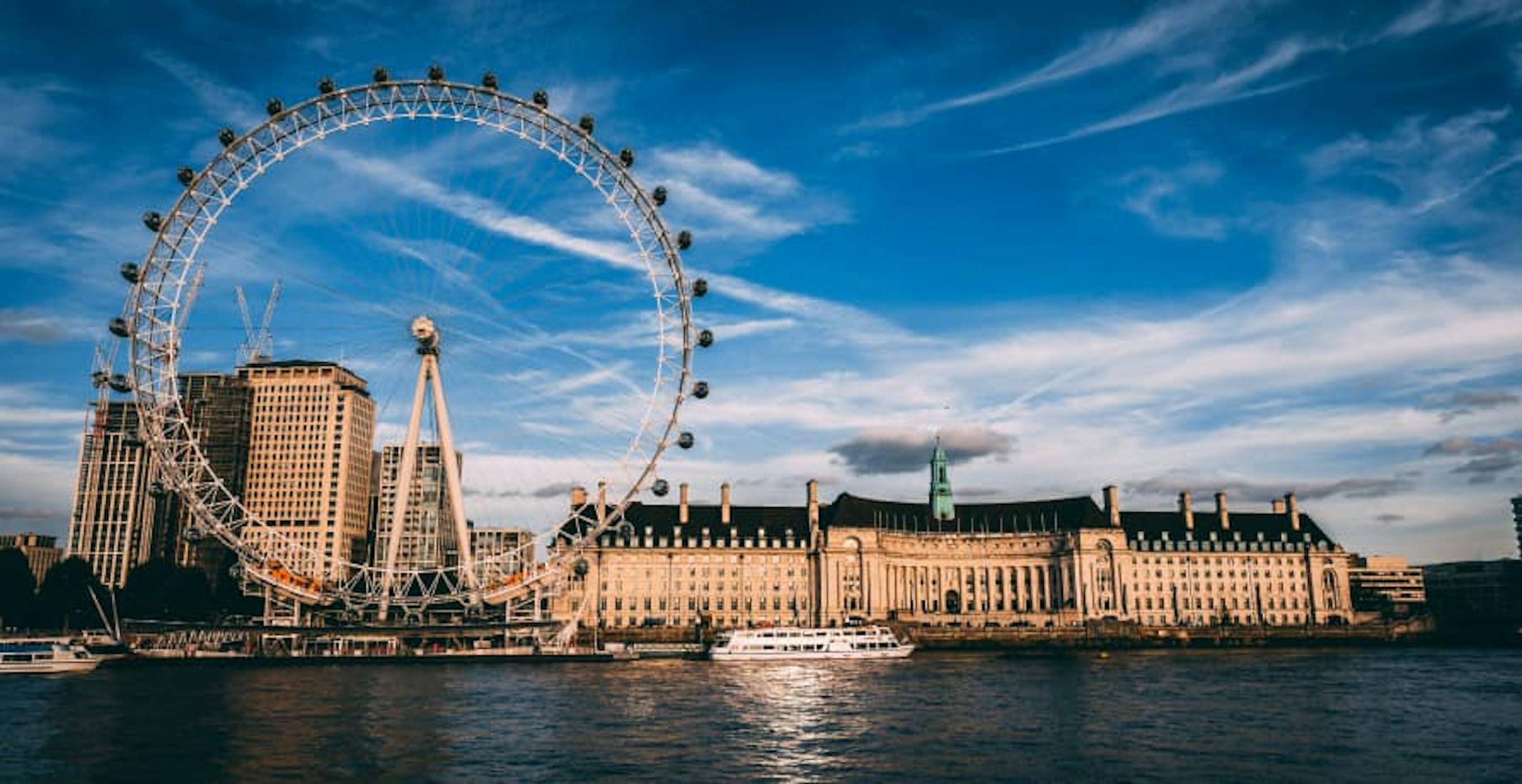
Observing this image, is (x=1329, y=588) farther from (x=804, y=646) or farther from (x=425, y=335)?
(x=425, y=335)

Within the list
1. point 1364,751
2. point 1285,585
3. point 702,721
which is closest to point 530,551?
point 702,721

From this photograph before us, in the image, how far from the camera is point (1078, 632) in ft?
548

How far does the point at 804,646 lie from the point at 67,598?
97.5 m

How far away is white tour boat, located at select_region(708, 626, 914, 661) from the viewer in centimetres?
12812

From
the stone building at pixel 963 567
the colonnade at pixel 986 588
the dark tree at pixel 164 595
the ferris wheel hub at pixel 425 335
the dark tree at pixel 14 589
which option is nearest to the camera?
the ferris wheel hub at pixel 425 335

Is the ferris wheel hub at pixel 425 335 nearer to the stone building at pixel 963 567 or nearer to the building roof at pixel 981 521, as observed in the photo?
the stone building at pixel 963 567

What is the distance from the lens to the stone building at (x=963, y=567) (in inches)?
6816

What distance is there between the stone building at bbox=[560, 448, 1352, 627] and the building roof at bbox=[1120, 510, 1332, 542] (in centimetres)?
23

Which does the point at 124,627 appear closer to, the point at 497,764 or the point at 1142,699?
the point at 497,764

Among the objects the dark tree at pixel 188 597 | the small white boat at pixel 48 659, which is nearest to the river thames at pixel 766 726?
the small white boat at pixel 48 659

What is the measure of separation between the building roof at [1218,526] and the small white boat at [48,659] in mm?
154516

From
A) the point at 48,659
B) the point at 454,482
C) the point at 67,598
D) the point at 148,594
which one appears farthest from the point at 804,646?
the point at 67,598

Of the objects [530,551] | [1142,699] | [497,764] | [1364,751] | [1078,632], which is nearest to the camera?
[497,764]

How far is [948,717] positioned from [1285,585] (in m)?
152
